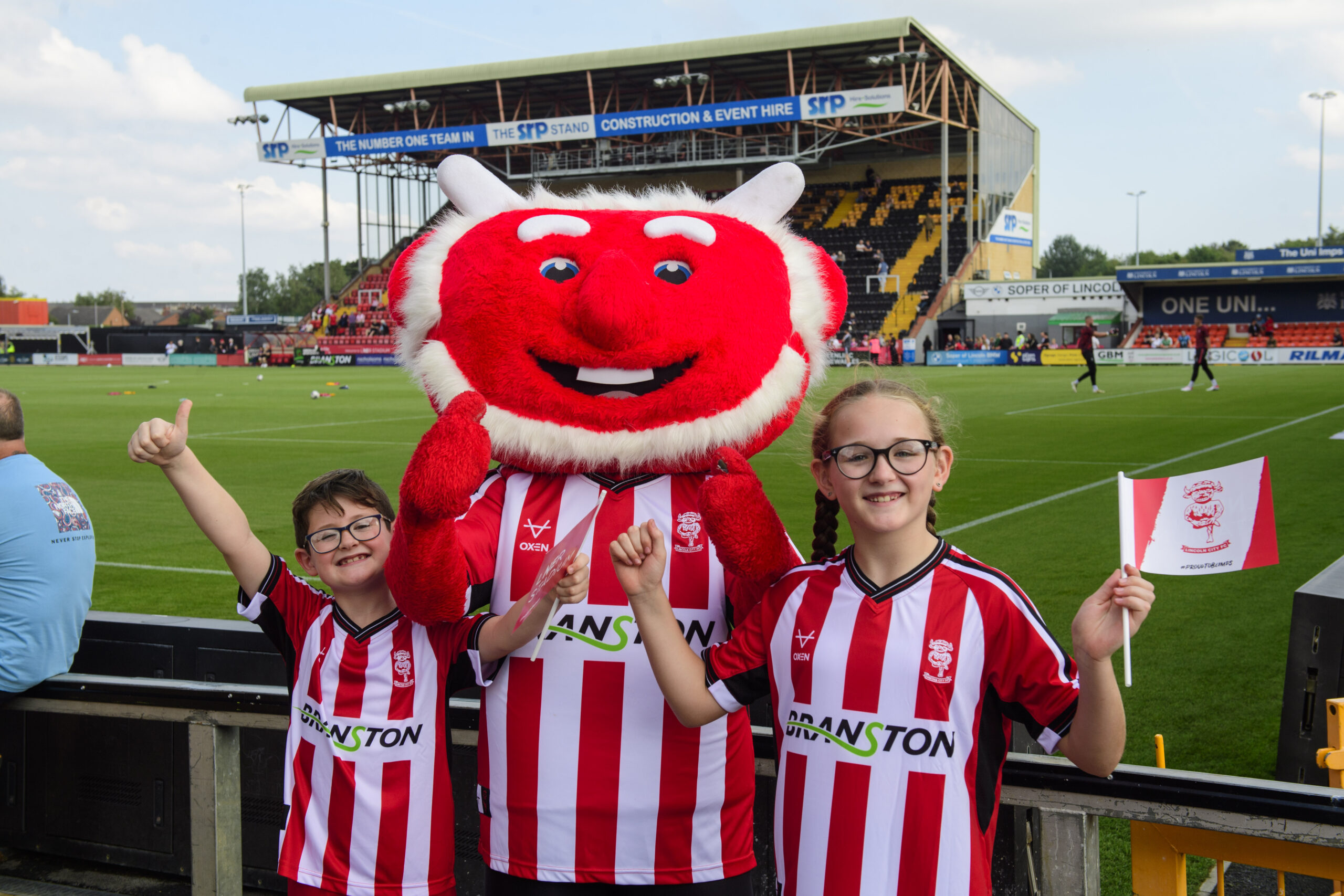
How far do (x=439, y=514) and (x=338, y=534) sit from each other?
0.43 m

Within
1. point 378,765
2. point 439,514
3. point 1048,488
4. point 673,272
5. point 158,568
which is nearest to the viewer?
point 439,514

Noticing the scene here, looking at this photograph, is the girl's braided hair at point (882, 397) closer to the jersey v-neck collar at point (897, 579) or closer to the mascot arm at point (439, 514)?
the jersey v-neck collar at point (897, 579)

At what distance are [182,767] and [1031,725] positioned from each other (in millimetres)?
2584

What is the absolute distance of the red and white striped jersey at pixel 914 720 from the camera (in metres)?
1.80

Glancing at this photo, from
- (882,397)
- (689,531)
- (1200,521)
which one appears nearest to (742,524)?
(689,531)

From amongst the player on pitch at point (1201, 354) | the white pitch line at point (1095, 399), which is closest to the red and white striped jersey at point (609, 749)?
the white pitch line at point (1095, 399)

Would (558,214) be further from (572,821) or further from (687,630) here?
(572,821)

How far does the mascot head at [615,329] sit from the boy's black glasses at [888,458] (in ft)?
1.40

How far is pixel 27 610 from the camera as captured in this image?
3209 mm

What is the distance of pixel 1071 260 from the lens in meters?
134

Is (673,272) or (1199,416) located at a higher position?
(673,272)

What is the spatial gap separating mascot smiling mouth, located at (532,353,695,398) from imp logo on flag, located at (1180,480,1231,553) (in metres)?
0.99

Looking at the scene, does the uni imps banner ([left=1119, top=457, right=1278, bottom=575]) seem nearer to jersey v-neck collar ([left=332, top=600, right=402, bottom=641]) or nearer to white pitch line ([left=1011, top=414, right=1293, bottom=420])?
jersey v-neck collar ([left=332, top=600, right=402, bottom=641])

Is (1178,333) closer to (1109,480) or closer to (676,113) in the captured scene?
(676,113)
